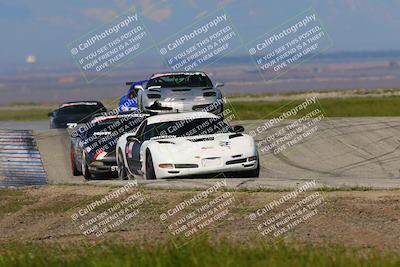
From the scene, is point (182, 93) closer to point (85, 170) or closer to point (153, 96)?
point (153, 96)

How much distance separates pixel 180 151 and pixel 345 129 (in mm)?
12079

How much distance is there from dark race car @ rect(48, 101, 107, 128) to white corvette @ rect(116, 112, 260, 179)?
607 inches

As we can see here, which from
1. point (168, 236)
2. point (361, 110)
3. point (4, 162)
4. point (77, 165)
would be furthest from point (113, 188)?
point (361, 110)

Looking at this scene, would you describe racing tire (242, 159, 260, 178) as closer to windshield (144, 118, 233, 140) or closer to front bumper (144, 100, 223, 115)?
windshield (144, 118, 233, 140)

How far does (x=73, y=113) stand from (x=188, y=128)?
17.0 meters

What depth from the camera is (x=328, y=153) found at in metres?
27.7

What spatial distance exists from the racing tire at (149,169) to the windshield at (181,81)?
9881mm

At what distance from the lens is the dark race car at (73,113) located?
36719 millimetres

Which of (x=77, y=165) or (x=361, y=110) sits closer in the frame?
(x=77, y=165)

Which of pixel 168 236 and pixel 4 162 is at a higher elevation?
pixel 4 162

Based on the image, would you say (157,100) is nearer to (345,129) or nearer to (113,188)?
(345,129)

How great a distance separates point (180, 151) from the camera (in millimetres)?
19688

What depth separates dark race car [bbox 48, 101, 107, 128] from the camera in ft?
120

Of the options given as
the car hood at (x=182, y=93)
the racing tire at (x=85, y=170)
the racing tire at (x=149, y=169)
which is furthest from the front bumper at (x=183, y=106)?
the racing tire at (x=149, y=169)
